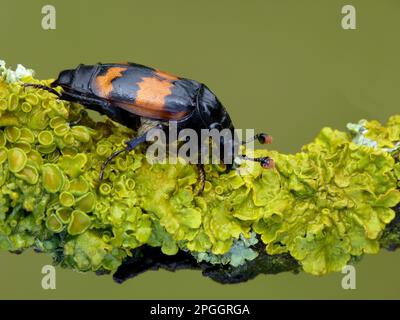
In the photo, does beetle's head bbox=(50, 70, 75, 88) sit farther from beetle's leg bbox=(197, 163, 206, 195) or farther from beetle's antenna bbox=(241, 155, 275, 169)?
beetle's antenna bbox=(241, 155, 275, 169)

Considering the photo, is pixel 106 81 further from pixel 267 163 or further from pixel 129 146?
pixel 267 163

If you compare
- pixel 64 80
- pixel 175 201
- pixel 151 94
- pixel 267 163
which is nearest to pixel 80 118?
pixel 64 80

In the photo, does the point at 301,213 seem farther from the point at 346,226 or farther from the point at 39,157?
the point at 39,157

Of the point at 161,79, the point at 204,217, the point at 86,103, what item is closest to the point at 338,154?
the point at 204,217

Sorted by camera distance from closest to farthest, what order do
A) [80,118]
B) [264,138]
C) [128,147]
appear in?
[128,147] < [80,118] < [264,138]

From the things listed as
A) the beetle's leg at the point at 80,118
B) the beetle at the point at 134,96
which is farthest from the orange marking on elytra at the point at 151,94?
the beetle's leg at the point at 80,118

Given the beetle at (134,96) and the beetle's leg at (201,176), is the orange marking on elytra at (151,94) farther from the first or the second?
the beetle's leg at (201,176)
